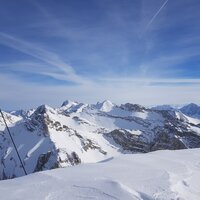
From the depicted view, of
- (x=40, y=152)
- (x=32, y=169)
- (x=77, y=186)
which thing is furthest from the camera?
(x=40, y=152)

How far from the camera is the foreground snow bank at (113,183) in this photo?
8648 millimetres

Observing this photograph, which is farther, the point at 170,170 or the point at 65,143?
the point at 65,143

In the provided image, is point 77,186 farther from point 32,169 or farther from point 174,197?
point 32,169

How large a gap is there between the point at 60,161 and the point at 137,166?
16256 centimetres

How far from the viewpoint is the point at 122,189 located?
351 inches

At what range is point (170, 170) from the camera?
1176cm

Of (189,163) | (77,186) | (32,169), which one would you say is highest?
(77,186)

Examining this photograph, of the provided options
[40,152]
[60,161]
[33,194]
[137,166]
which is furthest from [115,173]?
[40,152]

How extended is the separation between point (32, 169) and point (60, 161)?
22.2m

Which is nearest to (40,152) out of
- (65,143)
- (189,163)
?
(65,143)

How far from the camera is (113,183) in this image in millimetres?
9477

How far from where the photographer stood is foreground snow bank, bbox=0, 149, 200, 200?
8648mm

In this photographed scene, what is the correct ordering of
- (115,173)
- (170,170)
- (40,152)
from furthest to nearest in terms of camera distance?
(40,152), (170,170), (115,173)

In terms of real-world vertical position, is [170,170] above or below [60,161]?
above
